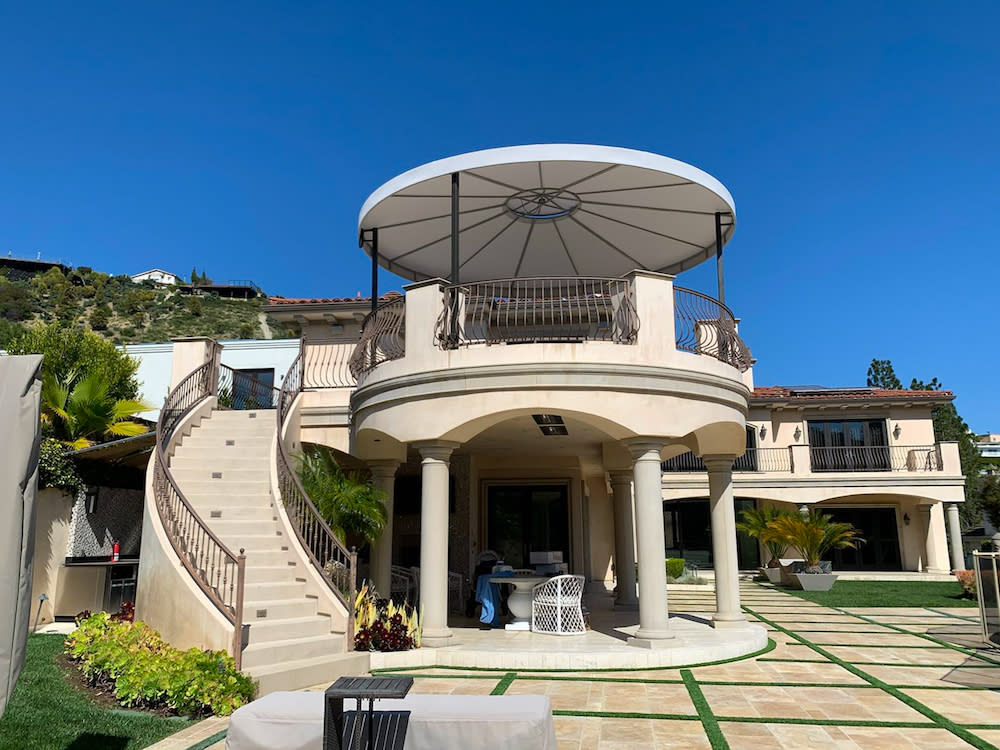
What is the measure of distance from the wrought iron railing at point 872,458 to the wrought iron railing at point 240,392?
21.3 m

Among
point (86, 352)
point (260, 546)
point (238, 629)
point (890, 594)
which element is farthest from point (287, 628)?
point (890, 594)

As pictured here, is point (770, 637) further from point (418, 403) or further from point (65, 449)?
point (65, 449)

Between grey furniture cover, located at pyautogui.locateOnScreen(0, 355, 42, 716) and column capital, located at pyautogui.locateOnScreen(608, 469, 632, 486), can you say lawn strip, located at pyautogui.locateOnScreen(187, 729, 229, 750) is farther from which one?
column capital, located at pyautogui.locateOnScreen(608, 469, 632, 486)

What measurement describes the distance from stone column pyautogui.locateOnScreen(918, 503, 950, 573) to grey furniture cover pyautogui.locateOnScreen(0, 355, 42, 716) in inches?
1234

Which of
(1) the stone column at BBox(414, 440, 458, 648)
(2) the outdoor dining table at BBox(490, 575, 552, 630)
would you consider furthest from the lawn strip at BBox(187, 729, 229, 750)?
(2) the outdoor dining table at BBox(490, 575, 552, 630)

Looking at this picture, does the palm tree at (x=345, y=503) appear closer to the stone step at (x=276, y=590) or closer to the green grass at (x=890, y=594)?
the stone step at (x=276, y=590)

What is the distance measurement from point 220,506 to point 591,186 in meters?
8.09

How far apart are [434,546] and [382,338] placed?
384 centimetres

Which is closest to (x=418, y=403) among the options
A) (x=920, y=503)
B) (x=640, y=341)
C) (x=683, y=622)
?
(x=640, y=341)

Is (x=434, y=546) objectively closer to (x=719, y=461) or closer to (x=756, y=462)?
Result: (x=719, y=461)

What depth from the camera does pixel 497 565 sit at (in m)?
13.9

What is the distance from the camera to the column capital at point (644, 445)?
10.5 meters

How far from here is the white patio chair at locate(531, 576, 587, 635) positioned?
38.5 feet

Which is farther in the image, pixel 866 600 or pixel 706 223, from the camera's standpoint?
pixel 866 600
